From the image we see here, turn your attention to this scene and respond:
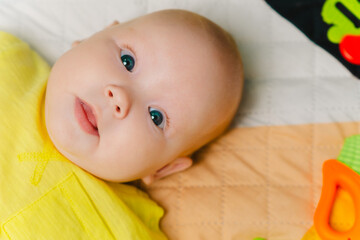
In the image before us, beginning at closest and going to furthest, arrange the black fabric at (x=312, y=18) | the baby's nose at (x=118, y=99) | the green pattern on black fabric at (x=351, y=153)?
the baby's nose at (x=118, y=99) < the green pattern on black fabric at (x=351, y=153) < the black fabric at (x=312, y=18)

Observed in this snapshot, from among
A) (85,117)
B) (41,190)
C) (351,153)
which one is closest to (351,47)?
(351,153)

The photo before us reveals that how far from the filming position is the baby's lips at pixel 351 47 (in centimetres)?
113

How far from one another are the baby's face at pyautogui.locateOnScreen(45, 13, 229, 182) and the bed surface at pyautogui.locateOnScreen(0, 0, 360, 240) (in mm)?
171

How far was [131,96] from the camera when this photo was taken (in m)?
0.94

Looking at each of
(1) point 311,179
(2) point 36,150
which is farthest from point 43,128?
(1) point 311,179

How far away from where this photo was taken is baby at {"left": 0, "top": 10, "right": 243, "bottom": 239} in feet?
3.07

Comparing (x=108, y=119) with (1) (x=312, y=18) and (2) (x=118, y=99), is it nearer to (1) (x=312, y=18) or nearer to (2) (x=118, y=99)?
(2) (x=118, y=99)

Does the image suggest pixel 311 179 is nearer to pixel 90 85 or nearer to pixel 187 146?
pixel 187 146

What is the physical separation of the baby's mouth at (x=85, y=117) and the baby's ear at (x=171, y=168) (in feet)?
0.56

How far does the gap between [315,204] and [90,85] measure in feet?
1.73

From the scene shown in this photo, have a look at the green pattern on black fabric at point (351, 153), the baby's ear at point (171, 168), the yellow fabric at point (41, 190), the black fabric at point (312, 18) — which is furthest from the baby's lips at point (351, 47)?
the yellow fabric at point (41, 190)

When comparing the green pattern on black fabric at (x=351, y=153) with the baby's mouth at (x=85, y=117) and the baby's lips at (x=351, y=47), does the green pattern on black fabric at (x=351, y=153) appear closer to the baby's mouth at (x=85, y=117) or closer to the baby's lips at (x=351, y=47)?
the baby's lips at (x=351, y=47)

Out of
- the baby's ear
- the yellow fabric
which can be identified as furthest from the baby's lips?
the yellow fabric

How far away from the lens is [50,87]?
0.99 metres
